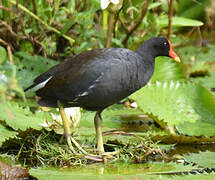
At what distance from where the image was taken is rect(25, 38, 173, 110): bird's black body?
6.73 feet

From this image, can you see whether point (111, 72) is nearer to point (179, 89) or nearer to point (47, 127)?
point (47, 127)

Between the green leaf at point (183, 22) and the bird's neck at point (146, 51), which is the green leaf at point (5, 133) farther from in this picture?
the green leaf at point (183, 22)

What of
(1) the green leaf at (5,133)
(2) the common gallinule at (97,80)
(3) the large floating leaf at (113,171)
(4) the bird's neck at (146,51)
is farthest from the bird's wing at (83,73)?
(3) the large floating leaf at (113,171)

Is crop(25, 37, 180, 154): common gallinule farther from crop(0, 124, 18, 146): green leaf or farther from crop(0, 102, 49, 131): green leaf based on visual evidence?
crop(0, 124, 18, 146): green leaf

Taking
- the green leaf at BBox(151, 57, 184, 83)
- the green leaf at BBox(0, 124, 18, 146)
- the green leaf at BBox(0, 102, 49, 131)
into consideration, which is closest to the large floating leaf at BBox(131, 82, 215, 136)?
the green leaf at BBox(151, 57, 184, 83)

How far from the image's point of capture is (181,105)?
8.04ft

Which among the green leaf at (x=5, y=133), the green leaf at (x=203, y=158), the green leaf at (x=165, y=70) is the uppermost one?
the green leaf at (x=165, y=70)

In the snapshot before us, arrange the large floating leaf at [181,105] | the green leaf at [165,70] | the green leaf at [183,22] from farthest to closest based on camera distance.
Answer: the green leaf at [183,22]
the green leaf at [165,70]
the large floating leaf at [181,105]

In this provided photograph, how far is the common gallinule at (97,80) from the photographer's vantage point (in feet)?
6.73

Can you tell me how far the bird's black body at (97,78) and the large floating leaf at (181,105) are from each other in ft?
0.86

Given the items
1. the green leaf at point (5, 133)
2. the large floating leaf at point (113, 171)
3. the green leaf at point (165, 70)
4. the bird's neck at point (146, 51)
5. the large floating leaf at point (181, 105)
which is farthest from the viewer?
the green leaf at point (165, 70)

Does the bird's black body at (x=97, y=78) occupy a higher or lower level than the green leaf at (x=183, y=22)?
lower

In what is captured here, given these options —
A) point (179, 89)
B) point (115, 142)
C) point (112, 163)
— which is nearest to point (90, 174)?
point (112, 163)

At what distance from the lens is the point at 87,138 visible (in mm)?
2340
